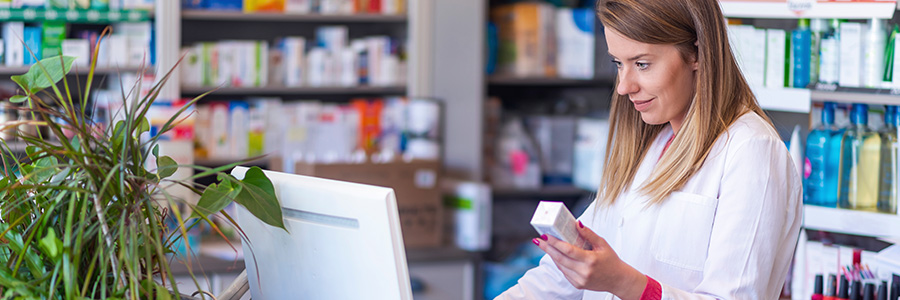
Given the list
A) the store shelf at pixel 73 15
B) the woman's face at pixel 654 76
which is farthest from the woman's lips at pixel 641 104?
the store shelf at pixel 73 15

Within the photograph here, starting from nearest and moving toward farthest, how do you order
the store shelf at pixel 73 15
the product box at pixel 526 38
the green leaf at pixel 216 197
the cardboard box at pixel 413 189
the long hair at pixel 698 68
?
the green leaf at pixel 216 197 → the long hair at pixel 698 68 → the store shelf at pixel 73 15 → the cardboard box at pixel 413 189 → the product box at pixel 526 38

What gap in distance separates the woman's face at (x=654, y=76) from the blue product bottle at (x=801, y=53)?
888mm

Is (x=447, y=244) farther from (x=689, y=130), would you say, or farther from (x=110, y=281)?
(x=110, y=281)

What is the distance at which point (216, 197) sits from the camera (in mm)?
1247

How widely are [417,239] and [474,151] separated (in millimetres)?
450

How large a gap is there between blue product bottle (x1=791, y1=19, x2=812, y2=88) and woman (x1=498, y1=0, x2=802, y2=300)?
0.80 metres

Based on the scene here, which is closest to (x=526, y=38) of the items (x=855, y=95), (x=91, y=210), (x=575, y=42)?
(x=575, y=42)

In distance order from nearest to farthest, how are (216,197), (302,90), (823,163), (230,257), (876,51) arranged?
(216,197)
(876,51)
(823,163)
(230,257)
(302,90)

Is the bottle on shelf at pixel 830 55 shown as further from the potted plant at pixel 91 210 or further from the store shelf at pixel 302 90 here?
the store shelf at pixel 302 90

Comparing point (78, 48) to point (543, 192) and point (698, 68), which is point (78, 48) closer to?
point (543, 192)

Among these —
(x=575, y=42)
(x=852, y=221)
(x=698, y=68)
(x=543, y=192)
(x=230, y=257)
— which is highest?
(x=575, y=42)

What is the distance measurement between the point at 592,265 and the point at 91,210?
723 mm

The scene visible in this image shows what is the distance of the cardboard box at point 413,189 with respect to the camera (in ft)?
11.3

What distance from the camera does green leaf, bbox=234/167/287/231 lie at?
126 cm
